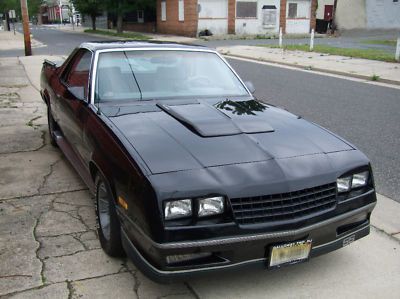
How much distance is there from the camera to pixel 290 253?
290cm

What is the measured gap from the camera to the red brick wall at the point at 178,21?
3467 cm

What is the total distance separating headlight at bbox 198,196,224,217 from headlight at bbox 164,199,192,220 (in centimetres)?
7

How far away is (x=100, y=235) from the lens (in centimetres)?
359

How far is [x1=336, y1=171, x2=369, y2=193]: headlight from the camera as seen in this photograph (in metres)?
3.11

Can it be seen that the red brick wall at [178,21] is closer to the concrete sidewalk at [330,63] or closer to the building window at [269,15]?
the building window at [269,15]

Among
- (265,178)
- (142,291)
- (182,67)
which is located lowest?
(142,291)

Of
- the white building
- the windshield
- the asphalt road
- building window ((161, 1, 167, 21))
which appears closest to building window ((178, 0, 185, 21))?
building window ((161, 1, 167, 21))

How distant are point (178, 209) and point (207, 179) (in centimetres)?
24

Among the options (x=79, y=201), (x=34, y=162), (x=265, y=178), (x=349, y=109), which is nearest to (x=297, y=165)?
(x=265, y=178)

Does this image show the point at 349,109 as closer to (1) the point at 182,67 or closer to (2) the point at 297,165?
(1) the point at 182,67

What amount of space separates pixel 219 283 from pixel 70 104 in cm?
239

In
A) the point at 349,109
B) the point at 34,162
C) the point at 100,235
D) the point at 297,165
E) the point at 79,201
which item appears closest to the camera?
the point at 297,165

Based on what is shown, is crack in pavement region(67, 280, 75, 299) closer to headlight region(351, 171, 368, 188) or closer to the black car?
the black car

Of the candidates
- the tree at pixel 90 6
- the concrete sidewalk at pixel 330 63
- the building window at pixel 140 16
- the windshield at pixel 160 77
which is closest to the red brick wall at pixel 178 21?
the building window at pixel 140 16
